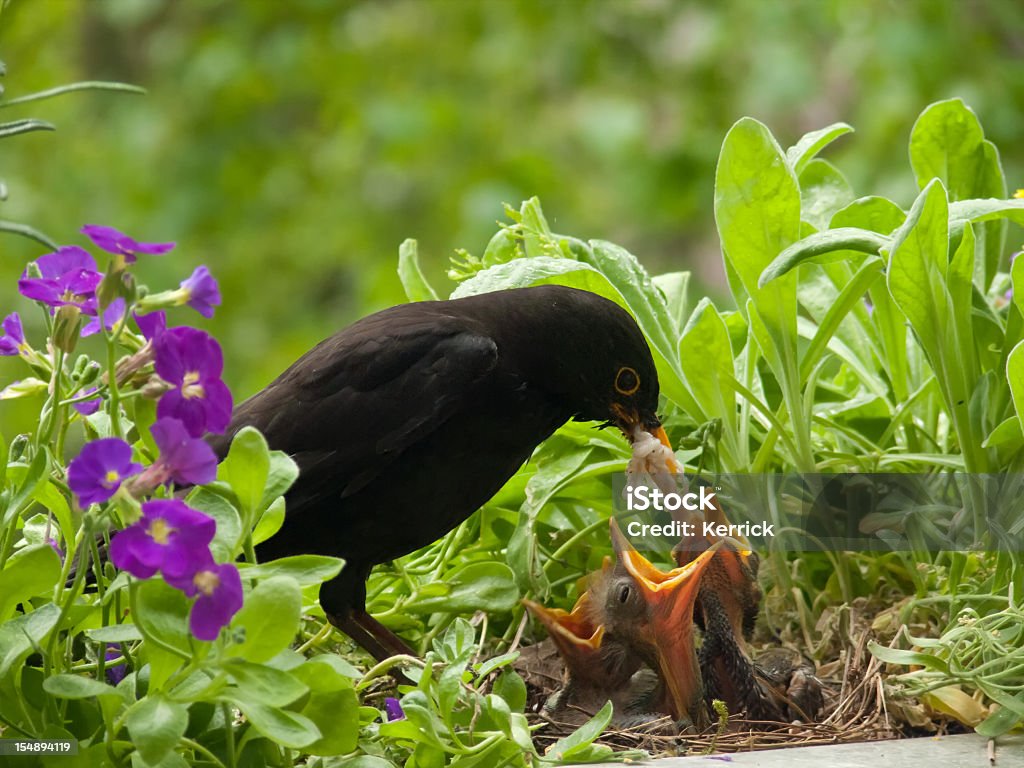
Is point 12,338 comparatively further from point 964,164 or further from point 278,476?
point 964,164

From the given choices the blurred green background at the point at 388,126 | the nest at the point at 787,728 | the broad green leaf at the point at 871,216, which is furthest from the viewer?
the blurred green background at the point at 388,126

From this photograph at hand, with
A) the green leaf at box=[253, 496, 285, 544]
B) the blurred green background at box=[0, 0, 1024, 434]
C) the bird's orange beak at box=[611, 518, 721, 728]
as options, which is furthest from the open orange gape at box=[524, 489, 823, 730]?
the blurred green background at box=[0, 0, 1024, 434]

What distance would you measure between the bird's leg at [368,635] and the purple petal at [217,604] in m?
0.81

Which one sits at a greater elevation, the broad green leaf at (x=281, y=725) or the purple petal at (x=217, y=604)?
the purple petal at (x=217, y=604)

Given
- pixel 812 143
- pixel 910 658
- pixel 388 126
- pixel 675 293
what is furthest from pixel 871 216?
pixel 388 126

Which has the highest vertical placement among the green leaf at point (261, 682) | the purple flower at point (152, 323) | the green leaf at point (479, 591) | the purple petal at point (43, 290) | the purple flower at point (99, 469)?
the purple petal at point (43, 290)

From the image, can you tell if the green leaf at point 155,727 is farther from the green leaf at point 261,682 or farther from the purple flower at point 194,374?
the purple flower at point 194,374

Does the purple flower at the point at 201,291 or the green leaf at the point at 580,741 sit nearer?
the purple flower at the point at 201,291

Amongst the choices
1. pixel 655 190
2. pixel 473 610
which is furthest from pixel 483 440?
pixel 655 190

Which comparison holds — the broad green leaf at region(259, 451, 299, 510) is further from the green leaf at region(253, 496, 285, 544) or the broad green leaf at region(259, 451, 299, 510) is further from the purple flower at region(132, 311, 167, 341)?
the purple flower at region(132, 311, 167, 341)

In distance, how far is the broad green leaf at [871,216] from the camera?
197 centimetres

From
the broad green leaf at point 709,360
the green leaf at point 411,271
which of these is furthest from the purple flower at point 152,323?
the green leaf at point 411,271

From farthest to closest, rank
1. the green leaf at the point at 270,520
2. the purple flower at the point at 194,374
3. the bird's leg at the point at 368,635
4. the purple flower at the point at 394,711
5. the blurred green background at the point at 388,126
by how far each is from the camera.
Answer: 1. the blurred green background at the point at 388,126
2. the bird's leg at the point at 368,635
3. the purple flower at the point at 394,711
4. the green leaf at the point at 270,520
5. the purple flower at the point at 194,374

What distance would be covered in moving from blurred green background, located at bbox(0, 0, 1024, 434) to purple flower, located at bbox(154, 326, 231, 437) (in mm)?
4179
